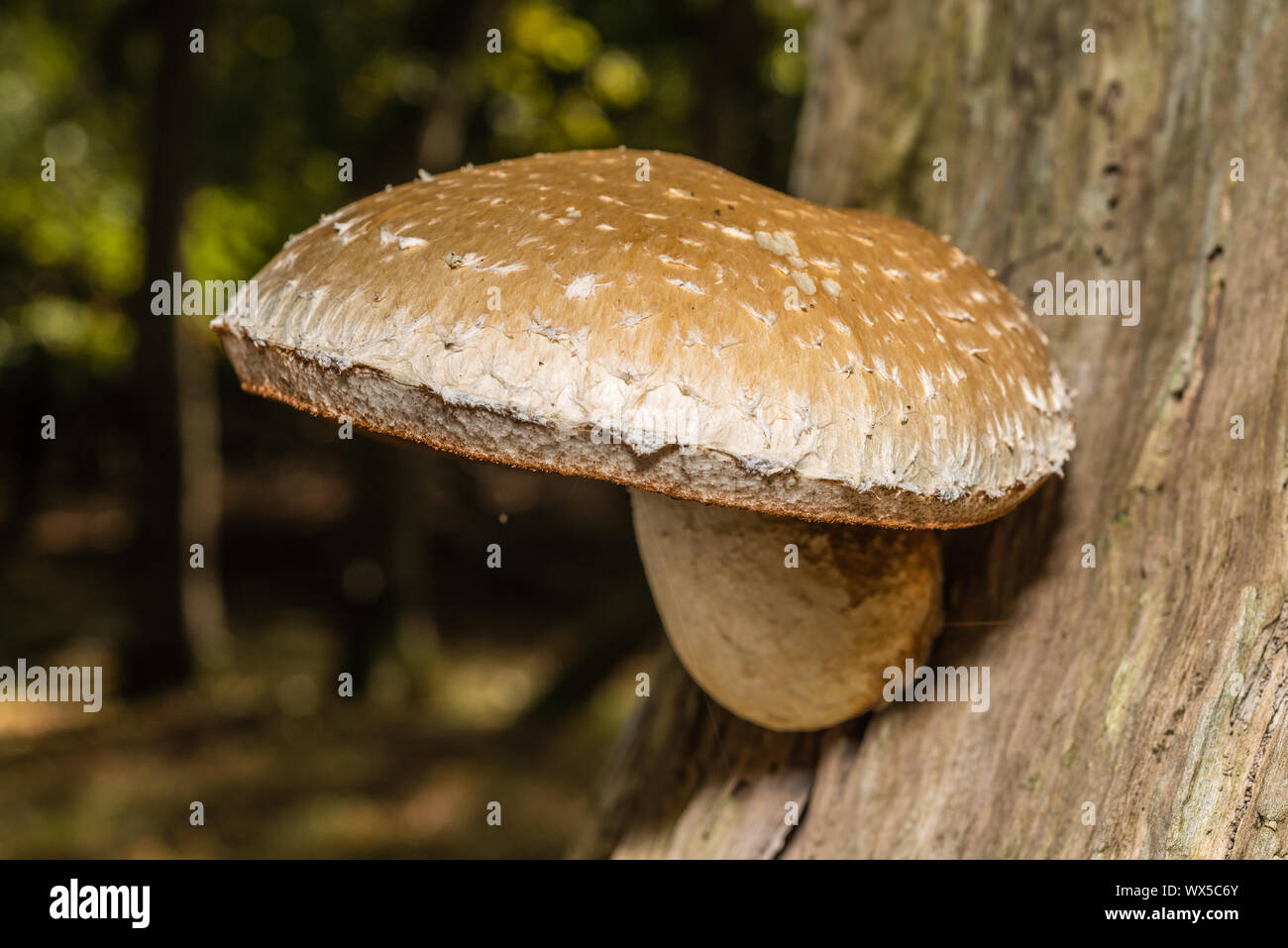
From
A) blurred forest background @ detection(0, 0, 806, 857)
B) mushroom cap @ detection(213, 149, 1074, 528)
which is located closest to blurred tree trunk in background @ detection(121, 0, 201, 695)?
blurred forest background @ detection(0, 0, 806, 857)

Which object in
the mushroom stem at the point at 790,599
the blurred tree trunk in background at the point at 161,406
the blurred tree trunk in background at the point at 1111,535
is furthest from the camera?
the blurred tree trunk in background at the point at 161,406

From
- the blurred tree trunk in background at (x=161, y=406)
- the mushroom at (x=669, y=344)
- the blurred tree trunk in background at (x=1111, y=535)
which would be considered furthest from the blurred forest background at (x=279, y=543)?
the mushroom at (x=669, y=344)

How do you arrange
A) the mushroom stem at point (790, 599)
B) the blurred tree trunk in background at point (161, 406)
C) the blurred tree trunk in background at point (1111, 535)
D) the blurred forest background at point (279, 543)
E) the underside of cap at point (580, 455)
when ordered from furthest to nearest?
1. the blurred tree trunk in background at point (161, 406)
2. the blurred forest background at point (279, 543)
3. the mushroom stem at point (790, 599)
4. the blurred tree trunk in background at point (1111, 535)
5. the underside of cap at point (580, 455)

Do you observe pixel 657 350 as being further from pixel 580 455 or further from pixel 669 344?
pixel 580 455

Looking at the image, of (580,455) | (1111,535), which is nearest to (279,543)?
(1111,535)

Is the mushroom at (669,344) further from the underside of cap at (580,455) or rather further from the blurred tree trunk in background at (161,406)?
the blurred tree trunk in background at (161,406)
